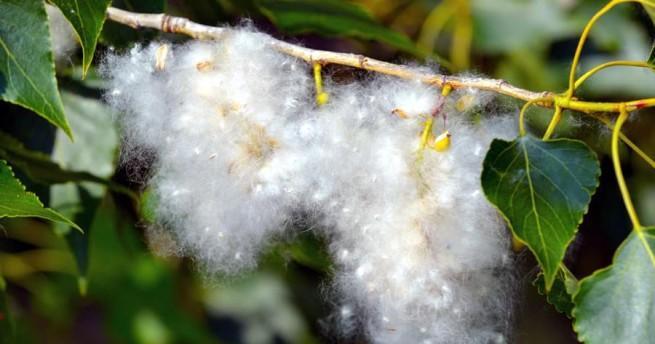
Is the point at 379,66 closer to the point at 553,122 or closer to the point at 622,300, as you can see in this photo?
the point at 553,122

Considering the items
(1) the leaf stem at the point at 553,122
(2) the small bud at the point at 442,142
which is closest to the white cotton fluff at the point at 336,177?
(2) the small bud at the point at 442,142

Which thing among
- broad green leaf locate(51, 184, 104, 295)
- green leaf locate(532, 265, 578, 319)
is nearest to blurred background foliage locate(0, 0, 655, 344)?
broad green leaf locate(51, 184, 104, 295)

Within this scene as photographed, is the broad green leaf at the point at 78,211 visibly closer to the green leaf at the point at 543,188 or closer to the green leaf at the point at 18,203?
the green leaf at the point at 18,203

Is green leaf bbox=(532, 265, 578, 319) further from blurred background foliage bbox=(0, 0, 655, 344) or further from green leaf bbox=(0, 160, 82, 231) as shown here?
green leaf bbox=(0, 160, 82, 231)

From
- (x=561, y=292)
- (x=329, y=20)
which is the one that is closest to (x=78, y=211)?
(x=329, y=20)

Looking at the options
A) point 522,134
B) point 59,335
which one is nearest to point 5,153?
point 522,134

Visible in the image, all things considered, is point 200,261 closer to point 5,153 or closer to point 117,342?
point 5,153
